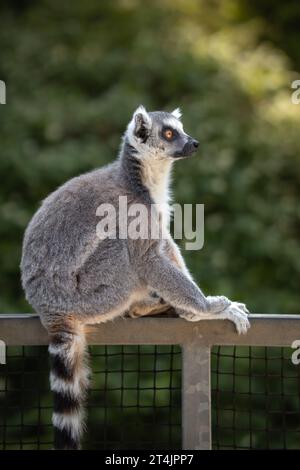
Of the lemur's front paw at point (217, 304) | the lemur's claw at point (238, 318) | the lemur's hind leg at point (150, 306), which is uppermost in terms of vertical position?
the lemur's hind leg at point (150, 306)

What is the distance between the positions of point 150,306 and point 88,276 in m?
0.41

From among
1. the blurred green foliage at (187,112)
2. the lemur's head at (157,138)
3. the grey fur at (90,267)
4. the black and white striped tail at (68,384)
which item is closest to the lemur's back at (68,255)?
the grey fur at (90,267)

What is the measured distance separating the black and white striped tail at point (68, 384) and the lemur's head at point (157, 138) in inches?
51.4

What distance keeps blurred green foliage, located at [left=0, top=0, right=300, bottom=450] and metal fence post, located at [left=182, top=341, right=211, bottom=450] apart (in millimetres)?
4475

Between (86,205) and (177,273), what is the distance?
2.02 ft

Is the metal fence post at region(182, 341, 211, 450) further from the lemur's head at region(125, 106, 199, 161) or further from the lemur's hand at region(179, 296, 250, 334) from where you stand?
the lemur's head at region(125, 106, 199, 161)

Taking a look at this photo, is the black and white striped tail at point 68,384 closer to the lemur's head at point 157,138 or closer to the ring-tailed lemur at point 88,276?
the ring-tailed lemur at point 88,276

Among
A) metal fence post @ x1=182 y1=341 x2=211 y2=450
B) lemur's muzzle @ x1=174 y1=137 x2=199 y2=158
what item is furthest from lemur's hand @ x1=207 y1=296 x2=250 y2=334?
lemur's muzzle @ x1=174 y1=137 x2=199 y2=158

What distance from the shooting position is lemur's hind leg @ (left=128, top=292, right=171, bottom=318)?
4.42 m

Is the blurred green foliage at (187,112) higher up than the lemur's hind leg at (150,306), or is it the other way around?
the blurred green foliage at (187,112)

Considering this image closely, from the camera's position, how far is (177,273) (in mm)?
4395

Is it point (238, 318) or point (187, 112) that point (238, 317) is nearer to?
point (238, 318)

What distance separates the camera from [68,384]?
12.6 ft

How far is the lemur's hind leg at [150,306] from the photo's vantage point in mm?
4422
